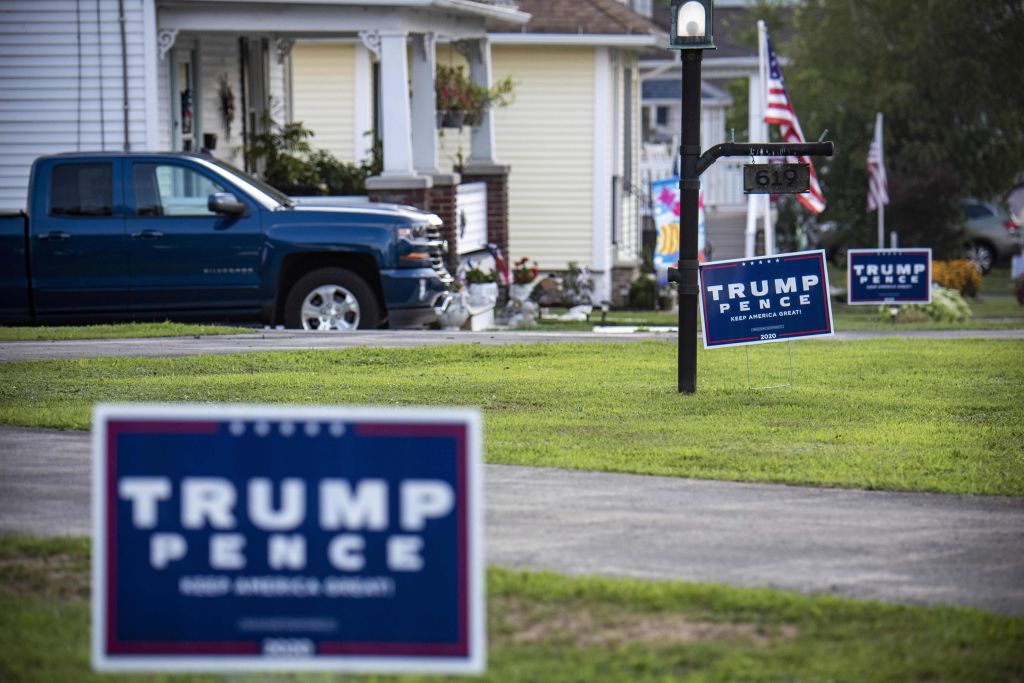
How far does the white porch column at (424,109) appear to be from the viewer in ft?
66.3

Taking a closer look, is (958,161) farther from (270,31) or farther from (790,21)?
(270,31)

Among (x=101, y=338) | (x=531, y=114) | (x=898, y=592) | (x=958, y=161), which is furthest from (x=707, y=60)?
(x=898, y=592)

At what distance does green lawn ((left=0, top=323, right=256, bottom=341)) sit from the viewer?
14.5m

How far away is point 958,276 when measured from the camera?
31.3m

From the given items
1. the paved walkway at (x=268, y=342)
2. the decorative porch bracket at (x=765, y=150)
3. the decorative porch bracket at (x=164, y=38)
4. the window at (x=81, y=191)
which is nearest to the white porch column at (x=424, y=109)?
the decorative porch bracket at (x=164, y=38)

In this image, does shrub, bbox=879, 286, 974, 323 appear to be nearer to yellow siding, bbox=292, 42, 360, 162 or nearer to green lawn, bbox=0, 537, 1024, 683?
yellow siding, bbox=292, 42, 360, 162

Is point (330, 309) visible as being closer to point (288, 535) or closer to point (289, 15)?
point (289, 15)

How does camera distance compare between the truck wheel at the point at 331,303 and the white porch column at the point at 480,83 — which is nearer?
the truck wheel at the point at 331,303

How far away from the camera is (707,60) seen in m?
36.3

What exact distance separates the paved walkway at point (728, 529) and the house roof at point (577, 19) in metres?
19.1

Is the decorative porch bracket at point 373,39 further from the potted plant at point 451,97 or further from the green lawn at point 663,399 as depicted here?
the green lawn at point 663,399

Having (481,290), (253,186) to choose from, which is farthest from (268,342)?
(481,290)

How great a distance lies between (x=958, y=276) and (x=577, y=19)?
924cm

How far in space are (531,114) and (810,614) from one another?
22.2 m
